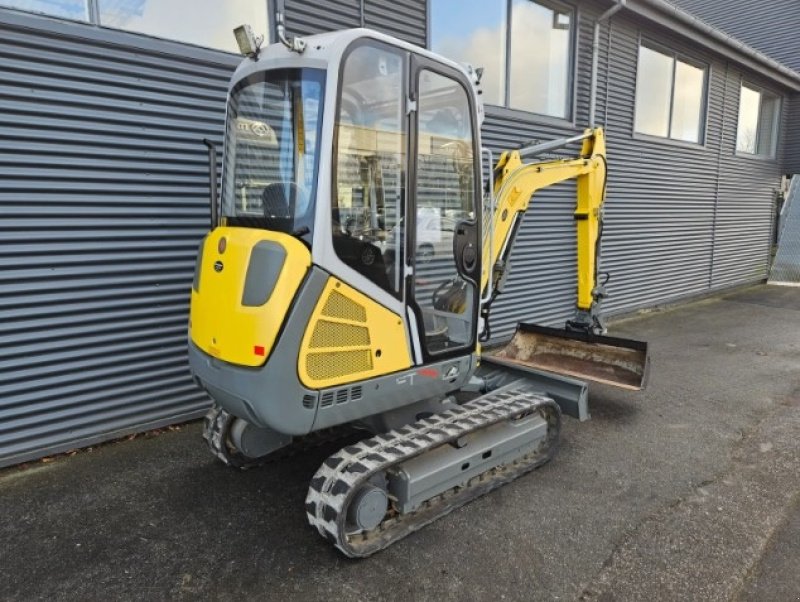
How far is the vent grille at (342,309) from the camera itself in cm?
268

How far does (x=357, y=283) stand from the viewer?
279 centimetres

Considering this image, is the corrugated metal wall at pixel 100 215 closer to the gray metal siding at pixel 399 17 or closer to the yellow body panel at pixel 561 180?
the gray metal siding at pixel 399 17

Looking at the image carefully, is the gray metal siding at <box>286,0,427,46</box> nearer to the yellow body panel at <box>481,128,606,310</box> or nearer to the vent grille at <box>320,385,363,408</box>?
the yellow body panel at <box>481,128,606,310</box>

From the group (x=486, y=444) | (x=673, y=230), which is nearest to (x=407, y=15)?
(x=486, y=444)

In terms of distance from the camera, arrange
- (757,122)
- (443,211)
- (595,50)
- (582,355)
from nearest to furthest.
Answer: (443,211), (582,355), (595,50), (757,122)

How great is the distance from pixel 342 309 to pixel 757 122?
13.9 metres

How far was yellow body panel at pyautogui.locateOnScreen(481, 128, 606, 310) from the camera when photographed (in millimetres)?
4094

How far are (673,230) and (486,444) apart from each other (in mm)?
8321

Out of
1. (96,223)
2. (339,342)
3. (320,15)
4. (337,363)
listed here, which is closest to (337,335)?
(339,342)

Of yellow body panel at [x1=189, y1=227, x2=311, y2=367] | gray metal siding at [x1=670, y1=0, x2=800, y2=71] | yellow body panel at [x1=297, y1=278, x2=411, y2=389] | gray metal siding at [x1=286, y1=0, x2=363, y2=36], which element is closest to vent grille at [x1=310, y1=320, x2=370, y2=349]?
yellow body panel at [x1=297, y1=278, x2=411, y2=389]

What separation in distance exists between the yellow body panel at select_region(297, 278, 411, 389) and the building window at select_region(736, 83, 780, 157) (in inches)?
463

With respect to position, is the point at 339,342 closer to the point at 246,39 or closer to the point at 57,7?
the point at 246,39

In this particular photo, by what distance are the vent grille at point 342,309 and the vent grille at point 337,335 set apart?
43mm

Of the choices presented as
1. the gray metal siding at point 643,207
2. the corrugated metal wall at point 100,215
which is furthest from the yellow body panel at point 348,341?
the gray metal siding at point 643,207
